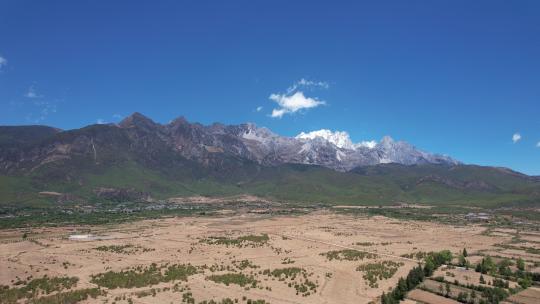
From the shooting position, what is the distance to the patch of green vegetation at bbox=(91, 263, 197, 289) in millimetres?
65000

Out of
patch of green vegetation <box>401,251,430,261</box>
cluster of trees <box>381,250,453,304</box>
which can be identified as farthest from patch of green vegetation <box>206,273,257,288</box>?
patch of green vegetation <box>401,251,430,261</box>

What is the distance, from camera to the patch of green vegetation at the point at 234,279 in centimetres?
6588

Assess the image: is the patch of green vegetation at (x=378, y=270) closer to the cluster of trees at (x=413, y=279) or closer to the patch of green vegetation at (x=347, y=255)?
the cluster of trees at (x=413, y=279)

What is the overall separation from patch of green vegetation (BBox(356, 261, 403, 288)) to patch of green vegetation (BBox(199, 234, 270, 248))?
3441 cm

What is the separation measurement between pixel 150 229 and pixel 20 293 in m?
83.5

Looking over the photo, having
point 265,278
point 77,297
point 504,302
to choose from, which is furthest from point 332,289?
point 77,297

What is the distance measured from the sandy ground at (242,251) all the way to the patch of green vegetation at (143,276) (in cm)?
201

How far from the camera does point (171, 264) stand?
265ft

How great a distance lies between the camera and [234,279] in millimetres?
68062

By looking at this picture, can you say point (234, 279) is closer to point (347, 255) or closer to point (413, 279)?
point (413, 279)

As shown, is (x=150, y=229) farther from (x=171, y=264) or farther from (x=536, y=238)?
(x=536, y=238)

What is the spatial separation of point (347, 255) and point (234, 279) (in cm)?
3202

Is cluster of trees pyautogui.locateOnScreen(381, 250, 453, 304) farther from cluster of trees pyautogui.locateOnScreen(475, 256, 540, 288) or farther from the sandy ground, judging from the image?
cluster of trees pyautogui.locateOnScreen(475, 256, 540, 288)

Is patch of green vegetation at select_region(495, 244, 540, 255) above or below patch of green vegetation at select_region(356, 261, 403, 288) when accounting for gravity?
above
